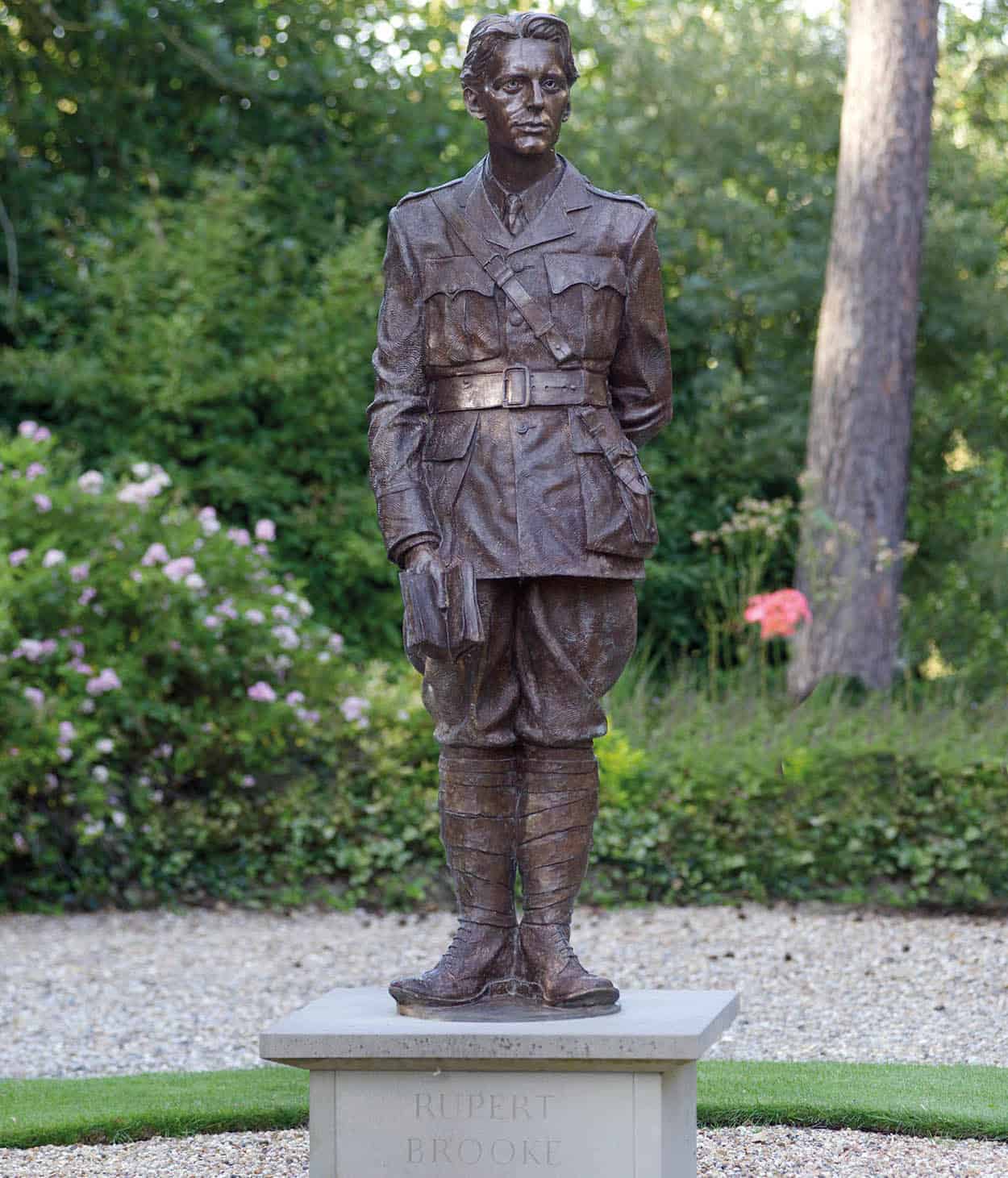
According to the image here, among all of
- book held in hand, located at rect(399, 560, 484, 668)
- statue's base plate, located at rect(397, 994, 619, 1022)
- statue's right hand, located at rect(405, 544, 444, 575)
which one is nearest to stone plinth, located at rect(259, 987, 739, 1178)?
statue's base plate, located at rect(397, 994, 619, 1022)

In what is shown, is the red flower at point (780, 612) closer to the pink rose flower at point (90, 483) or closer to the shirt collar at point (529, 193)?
the pink rose flower at point (90, 483)

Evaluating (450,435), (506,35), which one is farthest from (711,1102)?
(506,35)

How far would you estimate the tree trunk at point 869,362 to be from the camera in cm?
1092

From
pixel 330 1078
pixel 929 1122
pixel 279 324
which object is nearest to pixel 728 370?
pixel 279 324

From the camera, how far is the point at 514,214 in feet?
14.6

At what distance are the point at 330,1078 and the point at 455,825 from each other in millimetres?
689

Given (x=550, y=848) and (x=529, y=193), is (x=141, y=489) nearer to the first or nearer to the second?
(x=529, y=193)

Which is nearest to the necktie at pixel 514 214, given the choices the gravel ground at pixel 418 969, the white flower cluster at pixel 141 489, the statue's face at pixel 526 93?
the statue's face at pixel 526 93

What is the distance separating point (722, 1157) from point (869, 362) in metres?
7.03

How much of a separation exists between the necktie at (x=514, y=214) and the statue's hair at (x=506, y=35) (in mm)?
288

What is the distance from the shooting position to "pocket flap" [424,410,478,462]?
438 cm

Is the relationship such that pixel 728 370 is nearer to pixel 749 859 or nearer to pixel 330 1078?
pixel 749 859

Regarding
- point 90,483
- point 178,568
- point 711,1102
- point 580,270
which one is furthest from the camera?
point 90,483

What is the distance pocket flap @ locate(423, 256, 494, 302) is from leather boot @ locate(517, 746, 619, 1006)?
114 centimetres
